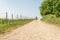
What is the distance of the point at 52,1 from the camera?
6209 centimetres

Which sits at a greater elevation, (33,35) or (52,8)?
(33,35)

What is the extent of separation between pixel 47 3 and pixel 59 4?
50.6 feet

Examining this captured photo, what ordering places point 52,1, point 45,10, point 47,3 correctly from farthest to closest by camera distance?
1. point 45,10
2. point 47,3
3. point 52,1

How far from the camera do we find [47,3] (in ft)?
221

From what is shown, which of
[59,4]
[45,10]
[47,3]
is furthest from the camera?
[45,10]

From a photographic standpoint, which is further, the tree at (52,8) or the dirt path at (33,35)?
the tree at (52,8)

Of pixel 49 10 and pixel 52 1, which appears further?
pixel 49 10

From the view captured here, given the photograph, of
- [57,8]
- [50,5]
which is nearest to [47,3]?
[50,5]

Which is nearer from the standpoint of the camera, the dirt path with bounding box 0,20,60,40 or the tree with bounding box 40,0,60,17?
the dirt path with bounding box 0,20,60,40

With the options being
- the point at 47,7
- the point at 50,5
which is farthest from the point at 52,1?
the point at 47,7

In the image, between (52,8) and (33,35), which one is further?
(52,8)

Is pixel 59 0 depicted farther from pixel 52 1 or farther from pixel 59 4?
pixel 52 1

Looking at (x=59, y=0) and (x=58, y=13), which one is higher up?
(x=59, y=0)

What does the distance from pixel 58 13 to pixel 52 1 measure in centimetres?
917
